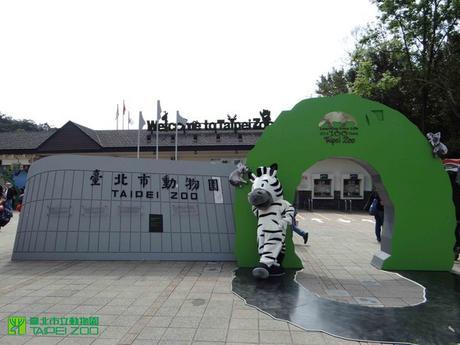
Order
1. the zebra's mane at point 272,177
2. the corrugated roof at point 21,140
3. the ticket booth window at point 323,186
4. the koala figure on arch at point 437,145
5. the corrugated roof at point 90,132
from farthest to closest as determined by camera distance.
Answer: the corrugated roof at point 21,140
the corrugated roof at point 90,132
the ticket booth window at point 323,186
the koala figure on arch at point 437,145
the zebra's mane at point 272,177

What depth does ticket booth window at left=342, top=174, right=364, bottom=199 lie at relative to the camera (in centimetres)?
2744

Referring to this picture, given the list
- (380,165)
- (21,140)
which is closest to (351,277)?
(380,165)

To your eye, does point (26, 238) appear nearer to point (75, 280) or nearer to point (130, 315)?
point (75, 280)

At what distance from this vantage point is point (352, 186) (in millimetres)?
27609

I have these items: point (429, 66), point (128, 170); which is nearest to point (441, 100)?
point (429, 66)

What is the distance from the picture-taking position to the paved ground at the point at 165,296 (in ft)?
14.1

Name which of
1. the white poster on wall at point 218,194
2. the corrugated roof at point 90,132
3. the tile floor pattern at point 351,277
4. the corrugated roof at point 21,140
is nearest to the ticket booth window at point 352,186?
the tile floor pattern at point 351,277

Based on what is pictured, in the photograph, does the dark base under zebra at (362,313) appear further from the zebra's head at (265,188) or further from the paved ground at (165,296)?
the zebra's head at (265,188)

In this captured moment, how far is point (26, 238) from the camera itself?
28.5 feet

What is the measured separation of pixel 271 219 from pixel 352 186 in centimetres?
2214

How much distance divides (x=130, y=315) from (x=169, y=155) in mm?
22257

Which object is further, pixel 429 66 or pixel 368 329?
pixel 429 66

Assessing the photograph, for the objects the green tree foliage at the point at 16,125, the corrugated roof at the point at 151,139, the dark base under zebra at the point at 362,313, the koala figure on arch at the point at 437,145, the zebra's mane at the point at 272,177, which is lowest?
the dark base under zebra at the point at 362,313

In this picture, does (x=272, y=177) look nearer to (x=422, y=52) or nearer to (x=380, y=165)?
(x=380, y=165)
